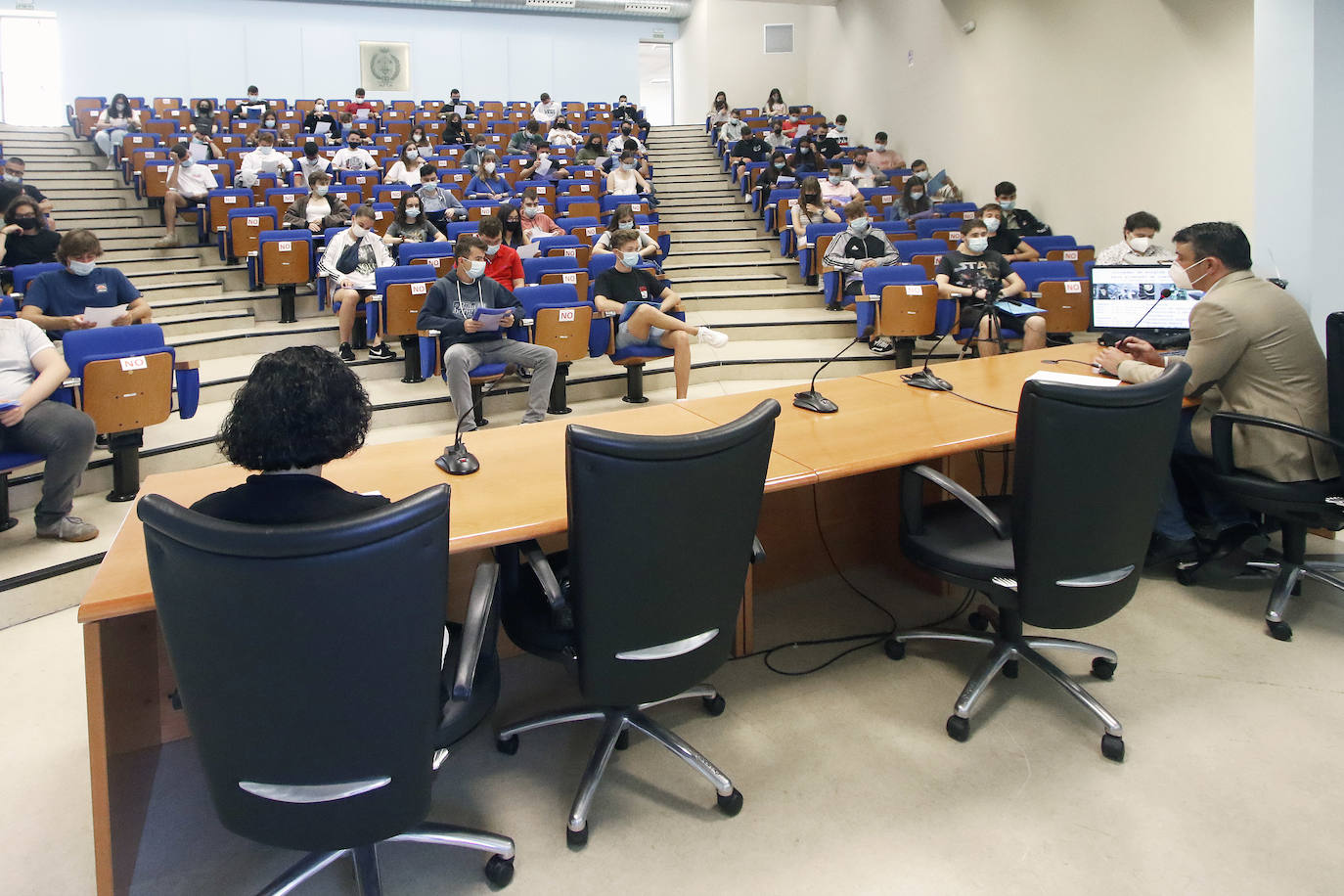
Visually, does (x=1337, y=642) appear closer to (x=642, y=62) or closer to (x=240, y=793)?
(x=240, y=793)

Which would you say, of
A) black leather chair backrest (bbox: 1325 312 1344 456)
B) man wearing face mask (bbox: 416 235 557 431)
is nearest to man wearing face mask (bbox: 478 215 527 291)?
man wearing face mask (bbox: 416 235 557 431)

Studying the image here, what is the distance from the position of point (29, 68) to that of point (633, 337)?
14.2 meters

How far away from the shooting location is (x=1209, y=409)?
278 cm

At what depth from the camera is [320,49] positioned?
1488 cm

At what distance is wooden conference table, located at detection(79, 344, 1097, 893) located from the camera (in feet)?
5.04

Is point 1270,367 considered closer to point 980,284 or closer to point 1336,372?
point 1336,372

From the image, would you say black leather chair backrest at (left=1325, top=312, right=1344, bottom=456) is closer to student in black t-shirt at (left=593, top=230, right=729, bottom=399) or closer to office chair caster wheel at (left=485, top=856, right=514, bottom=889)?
office chair caster wheel at (left=485, top=856, right=514, bottom=889)

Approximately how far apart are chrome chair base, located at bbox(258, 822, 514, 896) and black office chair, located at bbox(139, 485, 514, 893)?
0.23 metres

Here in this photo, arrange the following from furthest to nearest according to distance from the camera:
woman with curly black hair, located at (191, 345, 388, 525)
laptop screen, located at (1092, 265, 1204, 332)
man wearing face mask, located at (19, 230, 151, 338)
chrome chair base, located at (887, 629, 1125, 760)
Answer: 1. man wearing face mask, located at (19, 230, 151, 338)
2. laptop screen, located at (1092, 265, 1204, 332)
3. chrome chair base, located at (887, 629, 1125, 760)
4. woman with curly black hair, located at (191, 345, 388, 525)

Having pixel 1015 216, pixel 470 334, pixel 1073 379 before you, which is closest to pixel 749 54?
pixel 1015 216

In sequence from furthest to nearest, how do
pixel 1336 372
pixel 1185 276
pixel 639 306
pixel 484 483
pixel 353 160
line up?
pixel 353 160
pixel 639 306
pixel 1185 276
pixel 1336 372
pixel 484 483

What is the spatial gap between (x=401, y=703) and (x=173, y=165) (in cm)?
793

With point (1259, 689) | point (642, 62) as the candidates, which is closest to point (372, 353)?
point (1259, 689)

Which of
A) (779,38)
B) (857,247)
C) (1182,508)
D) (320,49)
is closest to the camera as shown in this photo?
(1182,508)
